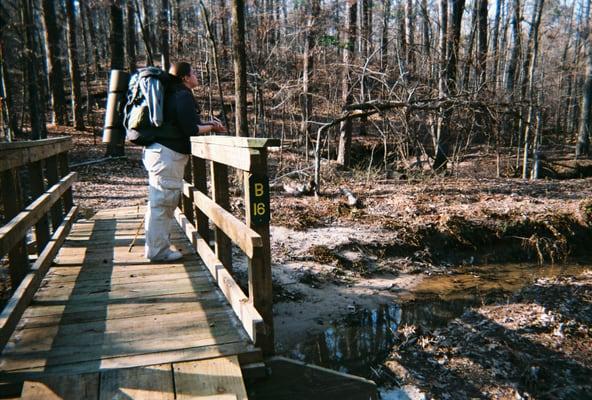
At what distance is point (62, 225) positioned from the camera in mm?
5941

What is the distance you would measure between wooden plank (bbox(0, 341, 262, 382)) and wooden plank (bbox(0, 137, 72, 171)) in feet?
5.17

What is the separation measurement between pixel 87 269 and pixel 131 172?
10391 mm

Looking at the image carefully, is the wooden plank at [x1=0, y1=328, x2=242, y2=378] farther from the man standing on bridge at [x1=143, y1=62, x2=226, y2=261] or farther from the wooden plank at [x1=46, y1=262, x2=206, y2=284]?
the man standing on bridge at [x1=143, y1=62, x2=226, y2=261]

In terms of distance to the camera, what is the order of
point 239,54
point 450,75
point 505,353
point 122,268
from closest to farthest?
point 122,268
point 505,353
point 239,54
point 450,75

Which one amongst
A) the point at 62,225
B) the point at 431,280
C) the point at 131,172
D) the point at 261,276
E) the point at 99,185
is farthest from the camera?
Answer: the point at 131,172

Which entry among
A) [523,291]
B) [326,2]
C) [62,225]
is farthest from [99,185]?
[326,2]

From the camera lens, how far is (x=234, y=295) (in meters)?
3.66

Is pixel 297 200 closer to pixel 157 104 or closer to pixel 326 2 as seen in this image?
pixel 157 104

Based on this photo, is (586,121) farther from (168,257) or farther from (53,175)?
(53,175)

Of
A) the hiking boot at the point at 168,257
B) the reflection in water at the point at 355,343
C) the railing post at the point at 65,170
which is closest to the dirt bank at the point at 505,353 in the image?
the reflection in water at the point at 355,343

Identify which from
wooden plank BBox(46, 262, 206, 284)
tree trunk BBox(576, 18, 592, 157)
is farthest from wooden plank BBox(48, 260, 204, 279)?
tree trunk BBox(576, 18, 592, 157)

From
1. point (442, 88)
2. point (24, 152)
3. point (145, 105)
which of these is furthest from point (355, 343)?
point (442, 88)

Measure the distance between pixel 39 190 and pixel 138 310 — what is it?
2159mm

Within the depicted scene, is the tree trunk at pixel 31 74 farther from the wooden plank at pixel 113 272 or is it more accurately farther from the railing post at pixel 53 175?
the wooden plank at pixel 113 272
